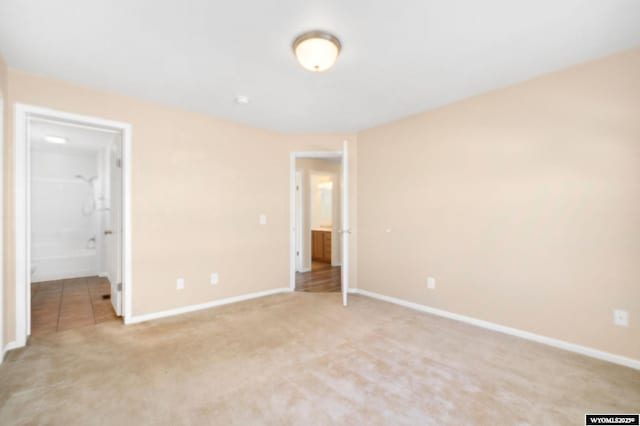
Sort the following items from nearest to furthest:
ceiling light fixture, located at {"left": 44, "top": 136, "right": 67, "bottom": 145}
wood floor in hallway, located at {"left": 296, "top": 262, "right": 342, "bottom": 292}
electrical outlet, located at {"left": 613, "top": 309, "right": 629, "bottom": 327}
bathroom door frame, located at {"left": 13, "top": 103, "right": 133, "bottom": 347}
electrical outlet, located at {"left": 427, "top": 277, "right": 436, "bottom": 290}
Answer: electrical outlet, located at {"left": 613, "top": 309, "right": 629, "bottom": 327} → bathroom door frame, located at {"left": 13, "top": 103, "right": 133, "bottom": 347} → electrical outlet, located at {"left": 427, "top": 277, "right": 436, "bottom": 290} → ceiling light fixture, located at {"left": 44, "top": 136, "right": 67, "bottom": 145} → wood floor in hallway, located at {"left": 296, "top": 262, "right": 342, "bottom": 292}

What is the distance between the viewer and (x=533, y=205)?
9.02 ft

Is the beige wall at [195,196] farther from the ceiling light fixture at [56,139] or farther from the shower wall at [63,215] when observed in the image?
the shower wall at [63,215]

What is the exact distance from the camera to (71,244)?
5.64 meters

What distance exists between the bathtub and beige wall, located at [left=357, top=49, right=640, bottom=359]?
221 inches

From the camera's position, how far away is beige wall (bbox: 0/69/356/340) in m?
3.05

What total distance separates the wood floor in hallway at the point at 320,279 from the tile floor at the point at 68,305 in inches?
101

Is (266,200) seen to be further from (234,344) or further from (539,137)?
(539,137)

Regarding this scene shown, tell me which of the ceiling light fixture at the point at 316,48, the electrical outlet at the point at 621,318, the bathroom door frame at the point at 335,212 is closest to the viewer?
the ceiling light fixture at the point at 316,48

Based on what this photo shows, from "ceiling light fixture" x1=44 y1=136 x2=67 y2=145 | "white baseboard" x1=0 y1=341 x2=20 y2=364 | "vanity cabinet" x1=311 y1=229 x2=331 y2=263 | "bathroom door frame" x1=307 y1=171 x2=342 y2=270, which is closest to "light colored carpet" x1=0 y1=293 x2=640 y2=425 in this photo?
"white baseboard" x1=0 y1=341 x2=20 y2=364

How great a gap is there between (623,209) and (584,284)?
2.16 feet

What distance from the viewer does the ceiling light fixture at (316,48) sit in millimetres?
2027

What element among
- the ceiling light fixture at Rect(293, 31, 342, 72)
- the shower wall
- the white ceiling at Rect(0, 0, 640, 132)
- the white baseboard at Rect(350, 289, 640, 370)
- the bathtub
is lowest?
the white baseboard at Rect(350, 289, 640, 370)

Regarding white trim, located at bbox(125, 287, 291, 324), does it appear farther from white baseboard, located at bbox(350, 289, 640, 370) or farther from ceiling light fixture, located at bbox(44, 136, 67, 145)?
ceiling light fixture, located at bbox(44, 136, 67, 145)

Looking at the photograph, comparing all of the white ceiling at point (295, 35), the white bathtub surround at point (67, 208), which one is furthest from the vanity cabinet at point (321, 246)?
the white bathtub surround at point (67, 208)
